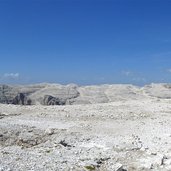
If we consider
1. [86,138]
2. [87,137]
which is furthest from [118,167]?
[87,137]

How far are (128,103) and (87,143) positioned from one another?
16841 mm

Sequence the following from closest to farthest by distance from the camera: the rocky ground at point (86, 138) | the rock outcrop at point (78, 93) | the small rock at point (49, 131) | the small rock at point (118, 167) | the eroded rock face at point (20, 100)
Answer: the small rock at point (118, 167), the rocky ground at point (86, 138), the small rock at point (49, 131), the eroded rock face at point (20, 100), the rock outcrop at point (78, 93)

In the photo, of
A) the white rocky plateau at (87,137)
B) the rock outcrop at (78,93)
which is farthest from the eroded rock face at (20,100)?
the white rocky plateau at (87,137)

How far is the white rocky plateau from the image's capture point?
59.2 feet

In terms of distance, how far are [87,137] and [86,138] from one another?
258 millimetres

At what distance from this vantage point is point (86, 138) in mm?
23375

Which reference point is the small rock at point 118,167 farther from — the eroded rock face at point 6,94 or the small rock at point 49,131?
the eroded rock face at point 6,94

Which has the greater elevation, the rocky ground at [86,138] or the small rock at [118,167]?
the rocky ground at [86,138]

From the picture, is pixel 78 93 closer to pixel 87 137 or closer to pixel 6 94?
pixel 6 94

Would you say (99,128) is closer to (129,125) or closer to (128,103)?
(129,125)

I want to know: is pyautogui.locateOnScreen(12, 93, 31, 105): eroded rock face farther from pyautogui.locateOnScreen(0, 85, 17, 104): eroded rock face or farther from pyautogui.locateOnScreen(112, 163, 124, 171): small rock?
pyautogui.locateOnScreen(112, 163, 124, 171): small rock

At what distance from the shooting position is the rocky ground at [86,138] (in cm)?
1802

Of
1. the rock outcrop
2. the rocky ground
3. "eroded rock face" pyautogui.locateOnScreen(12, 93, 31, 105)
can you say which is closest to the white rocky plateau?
the rocky ground

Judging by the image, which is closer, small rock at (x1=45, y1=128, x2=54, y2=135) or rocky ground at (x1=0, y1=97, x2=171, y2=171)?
rocky ground at (x1=0, y1=97, x2=171, y2=171)
